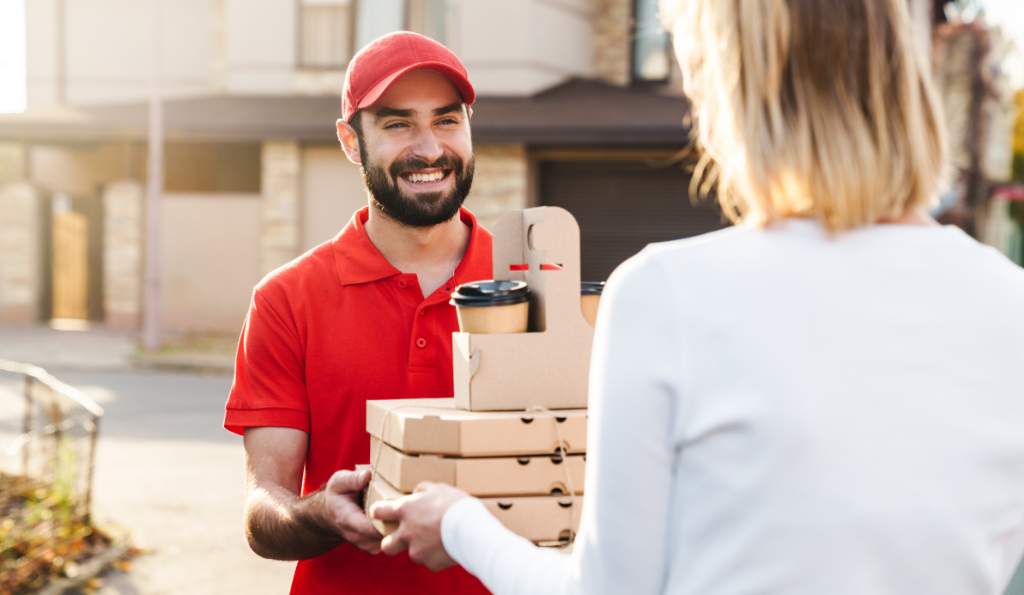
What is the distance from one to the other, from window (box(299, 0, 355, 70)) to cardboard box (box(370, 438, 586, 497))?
1893 cm

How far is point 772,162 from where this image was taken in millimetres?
1619

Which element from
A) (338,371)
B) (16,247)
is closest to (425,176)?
(338,371)

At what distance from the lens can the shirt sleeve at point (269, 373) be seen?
275cm

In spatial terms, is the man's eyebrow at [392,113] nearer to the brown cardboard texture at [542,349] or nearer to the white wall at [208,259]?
the brown cardboard texture at [542,349]

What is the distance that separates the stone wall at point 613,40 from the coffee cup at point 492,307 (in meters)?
19.2

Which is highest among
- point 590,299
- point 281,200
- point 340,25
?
point 340,25

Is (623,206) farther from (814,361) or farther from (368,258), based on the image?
(814,361)

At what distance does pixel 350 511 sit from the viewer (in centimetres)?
237

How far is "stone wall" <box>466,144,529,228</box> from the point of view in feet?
64.0

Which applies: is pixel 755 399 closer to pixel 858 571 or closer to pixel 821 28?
pixel 858 571

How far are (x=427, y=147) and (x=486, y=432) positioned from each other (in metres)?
0.90

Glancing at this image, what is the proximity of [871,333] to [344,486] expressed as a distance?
1.19m

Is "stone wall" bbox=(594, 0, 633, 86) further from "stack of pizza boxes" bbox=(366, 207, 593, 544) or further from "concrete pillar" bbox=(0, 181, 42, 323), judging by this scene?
"stack of pizza boxes" bbox=(366, 207, 593, 544)

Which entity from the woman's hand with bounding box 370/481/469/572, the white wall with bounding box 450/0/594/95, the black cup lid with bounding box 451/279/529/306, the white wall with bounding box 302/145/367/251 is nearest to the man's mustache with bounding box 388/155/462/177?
the black cup lid with bounding box 451/279/529/306
